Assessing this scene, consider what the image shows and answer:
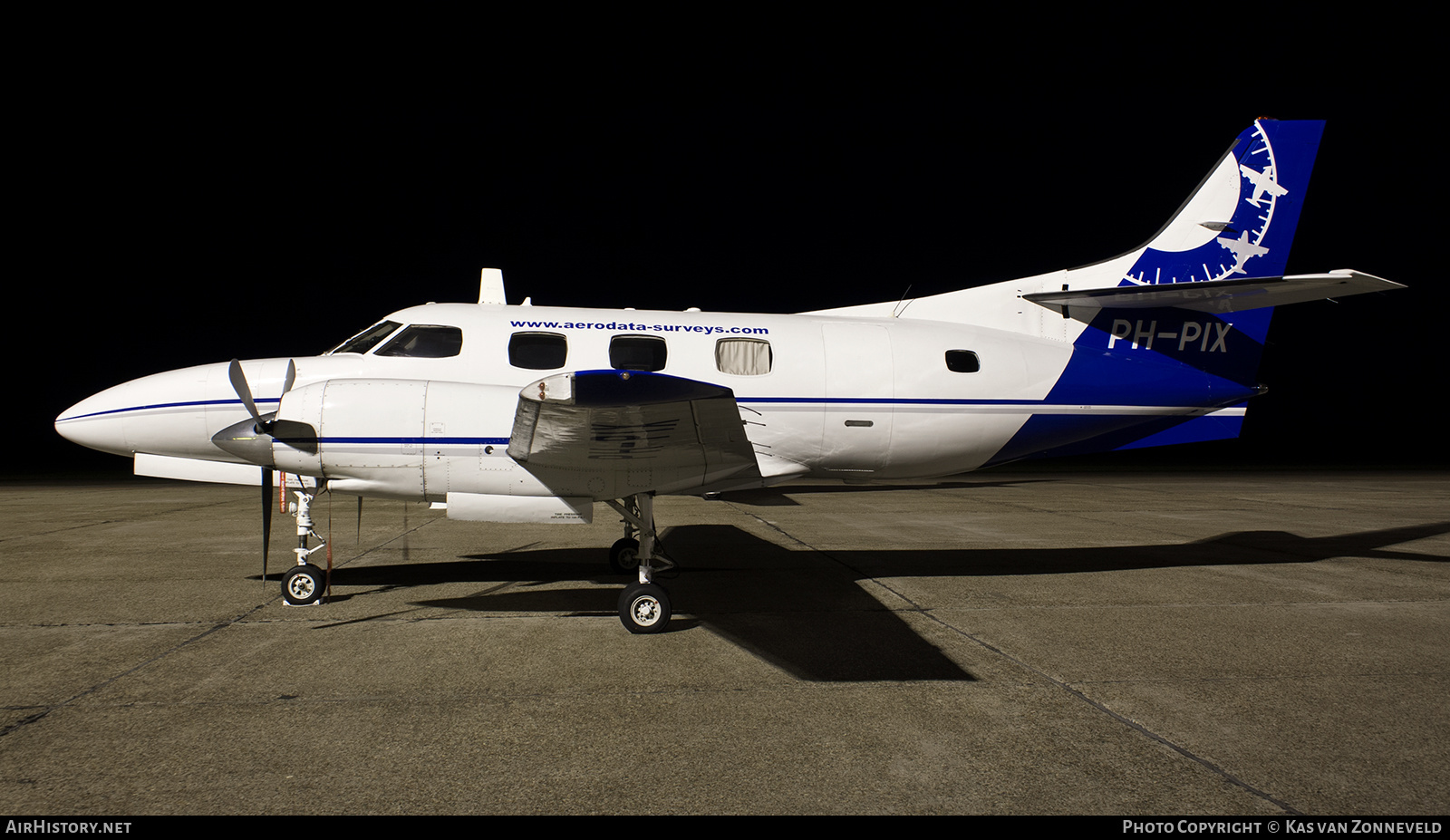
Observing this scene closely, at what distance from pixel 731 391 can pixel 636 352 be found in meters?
2.21

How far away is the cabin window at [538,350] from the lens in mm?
6930

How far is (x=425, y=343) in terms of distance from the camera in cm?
688

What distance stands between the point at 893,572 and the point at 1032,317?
3.16 metres

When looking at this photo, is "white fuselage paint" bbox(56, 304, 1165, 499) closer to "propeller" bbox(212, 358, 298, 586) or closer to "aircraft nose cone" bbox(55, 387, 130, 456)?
"aircraft nose cone" bbox(55, 387, 130, 456)

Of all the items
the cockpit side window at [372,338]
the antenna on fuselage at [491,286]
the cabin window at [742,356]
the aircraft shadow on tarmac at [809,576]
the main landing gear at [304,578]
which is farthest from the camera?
the antenna on fuselage at [491,286]

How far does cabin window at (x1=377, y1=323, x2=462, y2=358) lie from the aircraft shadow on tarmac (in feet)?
7.51

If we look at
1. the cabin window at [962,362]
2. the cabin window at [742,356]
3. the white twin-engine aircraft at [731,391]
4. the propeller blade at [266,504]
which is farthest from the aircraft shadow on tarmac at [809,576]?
the cabin window at [962,362]

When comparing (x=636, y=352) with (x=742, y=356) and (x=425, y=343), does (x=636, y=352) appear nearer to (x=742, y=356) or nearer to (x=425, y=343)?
(x=742, y=356)

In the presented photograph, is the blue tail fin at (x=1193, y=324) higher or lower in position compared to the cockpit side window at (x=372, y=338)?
higher

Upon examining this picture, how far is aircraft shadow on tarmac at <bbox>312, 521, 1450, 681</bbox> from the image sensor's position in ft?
17.6

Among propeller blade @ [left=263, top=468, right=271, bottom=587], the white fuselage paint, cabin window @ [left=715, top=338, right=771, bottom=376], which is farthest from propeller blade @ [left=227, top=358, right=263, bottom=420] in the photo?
cabin window @ [left=715, top=338, right=771, bottom=376]

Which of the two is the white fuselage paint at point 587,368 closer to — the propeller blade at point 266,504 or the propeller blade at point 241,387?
the propeller blade at point 241,387

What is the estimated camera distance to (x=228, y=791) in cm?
321

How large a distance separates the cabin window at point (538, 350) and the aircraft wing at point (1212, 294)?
496cm
